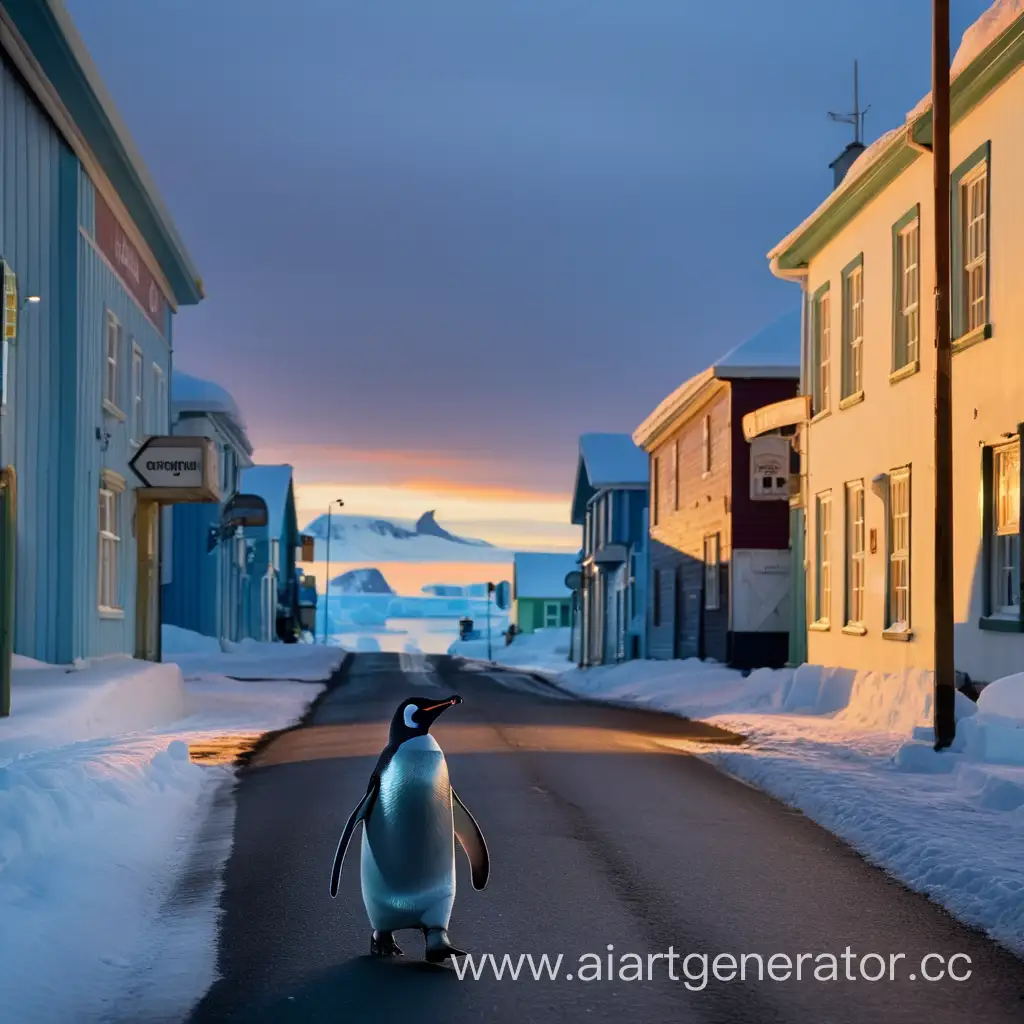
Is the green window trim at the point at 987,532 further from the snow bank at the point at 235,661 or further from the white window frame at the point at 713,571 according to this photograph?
the snow bank at the point at 235,661

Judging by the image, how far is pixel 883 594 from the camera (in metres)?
21.0

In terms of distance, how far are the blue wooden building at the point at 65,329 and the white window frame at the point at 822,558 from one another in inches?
463

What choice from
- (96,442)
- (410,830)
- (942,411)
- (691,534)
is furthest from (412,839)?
(691,534)

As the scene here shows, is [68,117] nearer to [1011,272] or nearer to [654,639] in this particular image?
[1011,272]

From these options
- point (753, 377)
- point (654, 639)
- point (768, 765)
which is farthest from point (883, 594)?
point (654, 639)

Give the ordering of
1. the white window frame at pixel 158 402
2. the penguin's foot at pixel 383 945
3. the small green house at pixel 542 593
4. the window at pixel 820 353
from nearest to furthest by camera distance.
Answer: the penguin's foot at pixel 383 945 < the window at pixel 820 353 < the white window frame at pixel 158 402 < the small green house at pixel 542 593

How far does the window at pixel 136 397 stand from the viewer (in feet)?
85.4

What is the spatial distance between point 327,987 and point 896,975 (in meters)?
2.48

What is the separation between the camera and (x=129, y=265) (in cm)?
2534

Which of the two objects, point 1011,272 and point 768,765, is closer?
point 768,765

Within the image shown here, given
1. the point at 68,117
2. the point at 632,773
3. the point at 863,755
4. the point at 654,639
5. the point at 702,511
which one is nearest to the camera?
the point at 632,773

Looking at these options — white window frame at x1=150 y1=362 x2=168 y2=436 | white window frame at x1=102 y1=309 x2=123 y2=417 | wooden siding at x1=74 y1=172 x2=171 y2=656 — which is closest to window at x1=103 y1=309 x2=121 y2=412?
white window frame at x1=102 y1=309 x2=123 y2=417

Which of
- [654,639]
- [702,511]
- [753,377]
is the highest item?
[753,377]

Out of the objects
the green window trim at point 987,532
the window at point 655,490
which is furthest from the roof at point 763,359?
the green window trim at point 987,532
